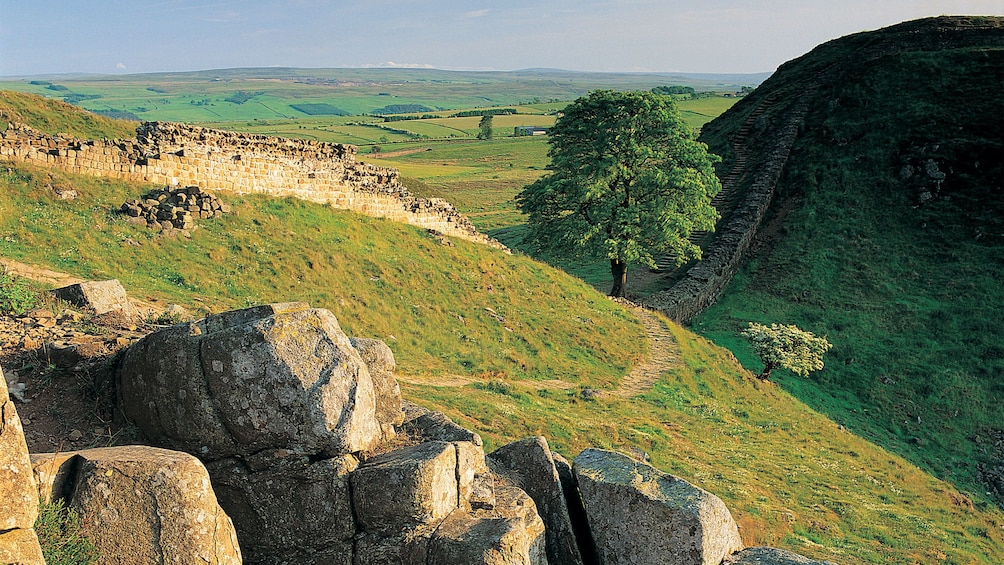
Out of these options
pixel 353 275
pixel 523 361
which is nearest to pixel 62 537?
pixel 523 361

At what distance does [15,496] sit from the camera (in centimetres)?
708

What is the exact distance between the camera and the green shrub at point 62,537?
7504 millimetres

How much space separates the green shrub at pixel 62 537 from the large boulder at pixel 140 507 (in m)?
0.09

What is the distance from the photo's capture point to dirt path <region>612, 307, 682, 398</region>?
27.9 m

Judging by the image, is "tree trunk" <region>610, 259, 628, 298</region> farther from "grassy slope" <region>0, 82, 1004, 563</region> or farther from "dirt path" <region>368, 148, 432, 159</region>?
"dirt path" <region>368, 148, 432, 159</region>

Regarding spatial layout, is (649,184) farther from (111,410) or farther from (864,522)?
(111,410)

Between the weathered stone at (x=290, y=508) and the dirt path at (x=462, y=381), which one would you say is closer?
the weathered stone at (x=290, y=508)

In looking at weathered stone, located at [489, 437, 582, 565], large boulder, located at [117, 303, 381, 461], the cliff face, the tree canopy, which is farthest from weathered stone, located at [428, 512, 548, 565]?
the cliff face

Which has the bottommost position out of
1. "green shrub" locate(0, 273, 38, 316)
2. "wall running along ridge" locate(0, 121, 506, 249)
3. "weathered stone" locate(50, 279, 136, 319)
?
"weathered stone" locate(50, 279, 136, 319)

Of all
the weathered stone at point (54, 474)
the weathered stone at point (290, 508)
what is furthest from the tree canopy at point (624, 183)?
the weathered stone at point (54, 474)

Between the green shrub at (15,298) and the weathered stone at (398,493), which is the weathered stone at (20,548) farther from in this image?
the green shrub at (15,298)

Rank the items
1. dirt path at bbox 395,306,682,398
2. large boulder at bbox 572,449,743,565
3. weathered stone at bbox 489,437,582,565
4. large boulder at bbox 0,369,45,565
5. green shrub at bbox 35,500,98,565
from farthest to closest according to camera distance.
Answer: dirt path at bbox 395,306,682,398 → weathered stone at bbox 489,437,582,565 → large boulder at bbox 572,449,743,565 → green shrub at bbox 35,500,98,565 → large boulder at bbox 0,369,45,565

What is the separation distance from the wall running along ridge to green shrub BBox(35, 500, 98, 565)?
22.6 m

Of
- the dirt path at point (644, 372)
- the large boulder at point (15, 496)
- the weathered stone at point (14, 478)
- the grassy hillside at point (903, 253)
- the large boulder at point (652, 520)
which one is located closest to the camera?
the large boulder at point (15, 496)
